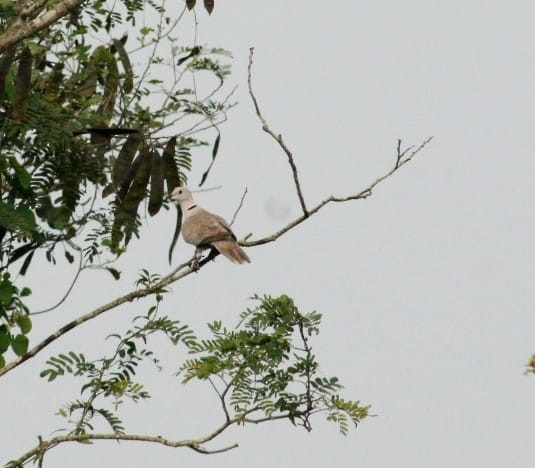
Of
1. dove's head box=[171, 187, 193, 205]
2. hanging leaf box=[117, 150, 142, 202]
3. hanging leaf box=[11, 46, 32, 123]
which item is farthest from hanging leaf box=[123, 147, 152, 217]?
hanging leaf box=[11, 46, 32, 123]

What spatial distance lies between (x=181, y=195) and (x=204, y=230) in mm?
845

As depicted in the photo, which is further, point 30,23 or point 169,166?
point 169,166

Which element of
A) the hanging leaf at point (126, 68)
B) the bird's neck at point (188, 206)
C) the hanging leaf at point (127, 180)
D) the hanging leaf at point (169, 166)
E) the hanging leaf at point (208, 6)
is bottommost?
the hanging leaf at point (127, 180)

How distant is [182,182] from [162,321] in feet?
4.35

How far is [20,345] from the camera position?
26.3ft

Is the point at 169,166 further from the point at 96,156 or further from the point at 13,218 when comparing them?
the point at 13,218

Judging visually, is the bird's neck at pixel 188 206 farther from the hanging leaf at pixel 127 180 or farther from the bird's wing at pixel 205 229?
the hanging leaf at pixel 127 180

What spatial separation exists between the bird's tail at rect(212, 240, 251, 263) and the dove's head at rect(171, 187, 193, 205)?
3.11 ft

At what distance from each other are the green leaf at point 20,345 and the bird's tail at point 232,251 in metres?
1.40

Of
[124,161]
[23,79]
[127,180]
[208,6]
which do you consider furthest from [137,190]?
[208,6]

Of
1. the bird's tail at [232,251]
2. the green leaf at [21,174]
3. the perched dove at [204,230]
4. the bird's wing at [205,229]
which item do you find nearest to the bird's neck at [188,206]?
the perched dove at [204,230]

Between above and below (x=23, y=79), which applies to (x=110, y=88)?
above

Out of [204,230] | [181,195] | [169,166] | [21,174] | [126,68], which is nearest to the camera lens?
[21,174]

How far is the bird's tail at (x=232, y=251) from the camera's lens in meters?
7.98
